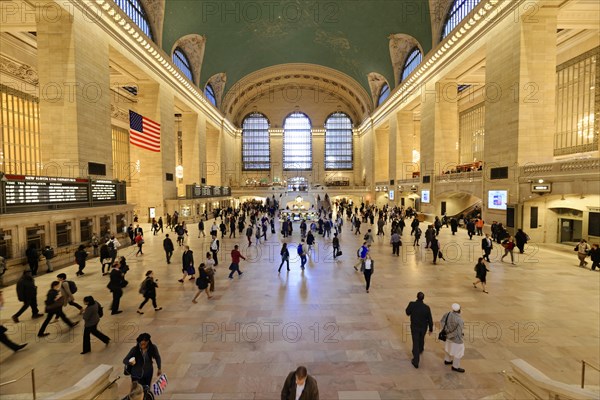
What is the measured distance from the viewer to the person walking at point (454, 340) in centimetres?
405

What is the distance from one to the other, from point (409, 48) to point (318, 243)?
23223 mm

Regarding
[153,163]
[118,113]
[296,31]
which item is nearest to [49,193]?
[153,163]

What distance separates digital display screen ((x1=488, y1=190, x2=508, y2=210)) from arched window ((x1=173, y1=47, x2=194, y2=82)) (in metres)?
24.5

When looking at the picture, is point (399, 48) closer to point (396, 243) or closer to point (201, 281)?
point (396, 243)

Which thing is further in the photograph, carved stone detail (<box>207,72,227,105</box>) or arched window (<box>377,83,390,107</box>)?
arched window (<box>377,83,390,107</box>)

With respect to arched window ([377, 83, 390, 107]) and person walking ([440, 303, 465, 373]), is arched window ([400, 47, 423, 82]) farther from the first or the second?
person walking ([440, 303, 465, 373])

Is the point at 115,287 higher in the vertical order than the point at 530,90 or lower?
lower

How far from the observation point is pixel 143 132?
1733 centimetres

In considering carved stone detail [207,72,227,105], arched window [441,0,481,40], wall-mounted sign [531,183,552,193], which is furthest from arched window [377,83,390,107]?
wall-mounted sign [531,183,552,193]

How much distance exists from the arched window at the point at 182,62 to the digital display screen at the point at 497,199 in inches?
964

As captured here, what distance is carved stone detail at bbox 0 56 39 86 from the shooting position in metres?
16.0

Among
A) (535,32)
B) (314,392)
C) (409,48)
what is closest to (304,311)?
(314,392)

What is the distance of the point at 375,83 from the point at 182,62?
72.7 feet

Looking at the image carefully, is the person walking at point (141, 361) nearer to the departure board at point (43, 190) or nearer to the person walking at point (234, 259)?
the person walking at point (234, 259)
